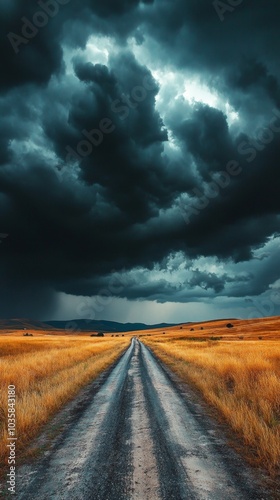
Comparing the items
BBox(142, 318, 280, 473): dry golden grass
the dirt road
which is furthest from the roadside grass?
the dirt road

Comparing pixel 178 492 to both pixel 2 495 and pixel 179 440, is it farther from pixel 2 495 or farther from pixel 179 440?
pixel 2 495

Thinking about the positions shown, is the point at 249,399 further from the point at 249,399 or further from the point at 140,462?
the point at 140,462

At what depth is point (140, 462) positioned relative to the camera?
599 centimetres

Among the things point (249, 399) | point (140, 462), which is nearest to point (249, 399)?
point (249, 399)

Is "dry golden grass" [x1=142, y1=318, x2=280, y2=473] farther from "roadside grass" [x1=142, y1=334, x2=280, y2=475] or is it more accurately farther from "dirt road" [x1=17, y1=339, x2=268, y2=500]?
"dirt road" [x1=17, y1=339, x2=268, y2=500]

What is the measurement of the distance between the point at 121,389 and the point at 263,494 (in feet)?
31.6

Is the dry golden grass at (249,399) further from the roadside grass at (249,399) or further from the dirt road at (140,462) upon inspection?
the dirt road at (140,462)

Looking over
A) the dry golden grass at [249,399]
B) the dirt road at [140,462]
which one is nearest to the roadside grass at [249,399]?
the dry golden grass at [249,399]

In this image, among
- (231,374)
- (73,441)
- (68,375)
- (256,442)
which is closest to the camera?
(256,442)

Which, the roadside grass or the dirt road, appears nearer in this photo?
the dirt road

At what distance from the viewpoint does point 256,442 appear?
22.6 feet

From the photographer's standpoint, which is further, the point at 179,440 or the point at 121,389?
the point at 121,389

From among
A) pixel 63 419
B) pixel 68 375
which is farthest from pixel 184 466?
pixel 68 375

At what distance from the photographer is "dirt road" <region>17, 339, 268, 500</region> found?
16.3 feet
